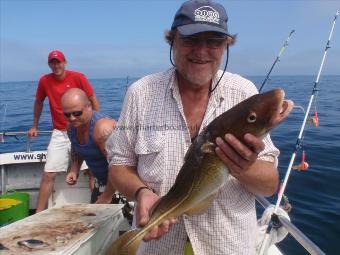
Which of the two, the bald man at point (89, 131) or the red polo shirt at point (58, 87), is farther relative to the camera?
the red polo shirt at point (58, 87)

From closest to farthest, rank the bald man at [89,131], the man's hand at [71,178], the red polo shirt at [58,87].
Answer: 1. the bald man at [89,131]
2. the man's hand at [71,178]
3. the red polo shirt at [58,87]

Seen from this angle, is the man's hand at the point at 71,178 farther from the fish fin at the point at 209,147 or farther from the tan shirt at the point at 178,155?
the fish fin at the point at 209,147

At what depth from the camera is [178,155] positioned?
99.0 inches

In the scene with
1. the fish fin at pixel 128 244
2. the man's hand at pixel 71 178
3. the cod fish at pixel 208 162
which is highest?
the cod fish at pixel 208 162

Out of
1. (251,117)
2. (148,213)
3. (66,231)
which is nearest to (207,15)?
(251,117)

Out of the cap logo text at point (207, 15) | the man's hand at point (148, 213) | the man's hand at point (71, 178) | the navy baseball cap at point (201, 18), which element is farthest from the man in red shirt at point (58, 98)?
the cap logo text at point (207, 15)

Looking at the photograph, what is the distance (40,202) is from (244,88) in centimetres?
502

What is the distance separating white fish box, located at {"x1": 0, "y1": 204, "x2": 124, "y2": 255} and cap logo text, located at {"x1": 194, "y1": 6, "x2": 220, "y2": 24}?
189 cm

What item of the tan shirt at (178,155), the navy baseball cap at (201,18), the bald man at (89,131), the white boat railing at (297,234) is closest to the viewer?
the navy baseball cap at (201,18)

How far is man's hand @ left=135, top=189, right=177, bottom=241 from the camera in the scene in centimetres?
226

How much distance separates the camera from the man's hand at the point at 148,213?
226cm

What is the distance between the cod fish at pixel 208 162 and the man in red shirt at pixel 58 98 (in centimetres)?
465

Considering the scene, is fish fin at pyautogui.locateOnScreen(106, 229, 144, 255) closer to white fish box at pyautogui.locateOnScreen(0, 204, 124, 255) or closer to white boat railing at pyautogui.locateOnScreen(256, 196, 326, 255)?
white fish box at pyautogui.locateOnScreen(0, 204, 124, 255)

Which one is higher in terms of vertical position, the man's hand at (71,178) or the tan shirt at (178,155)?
the tan shirt at (178,155)
